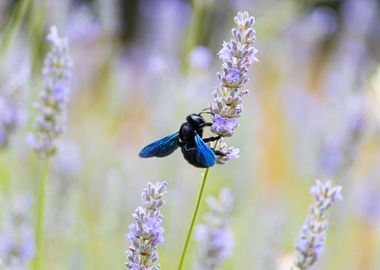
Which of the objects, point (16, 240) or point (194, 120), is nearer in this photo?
point (194, 120)

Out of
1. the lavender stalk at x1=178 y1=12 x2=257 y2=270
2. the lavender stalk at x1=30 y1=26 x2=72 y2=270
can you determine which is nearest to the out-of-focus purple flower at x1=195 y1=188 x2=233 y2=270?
the lavender stalk at x1=30 y1=26 x2=72 y2=270

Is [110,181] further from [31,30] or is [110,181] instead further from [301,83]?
[301,83]

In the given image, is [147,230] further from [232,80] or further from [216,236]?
[216,236]

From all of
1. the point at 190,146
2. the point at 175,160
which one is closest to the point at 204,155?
the point at 190,146

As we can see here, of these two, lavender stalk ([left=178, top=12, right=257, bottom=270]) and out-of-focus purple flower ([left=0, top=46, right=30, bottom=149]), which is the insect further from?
out-of-focus purple flower ([left=0, top=46, right=30, bottom=149])

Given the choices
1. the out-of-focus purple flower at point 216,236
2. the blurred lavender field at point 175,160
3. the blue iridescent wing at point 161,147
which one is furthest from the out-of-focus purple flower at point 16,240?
the blue iridescent wing at point 161,147

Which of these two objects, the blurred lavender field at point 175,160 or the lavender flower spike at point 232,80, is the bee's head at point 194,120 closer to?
the lavender flower spike at point 232,80

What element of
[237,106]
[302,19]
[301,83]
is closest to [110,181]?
[237,106]
